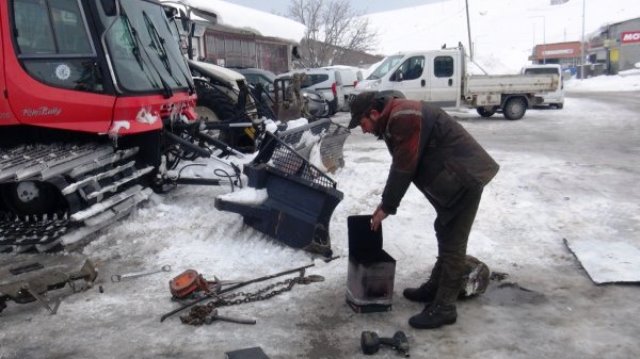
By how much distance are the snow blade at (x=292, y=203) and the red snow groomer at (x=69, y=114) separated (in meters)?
1.35

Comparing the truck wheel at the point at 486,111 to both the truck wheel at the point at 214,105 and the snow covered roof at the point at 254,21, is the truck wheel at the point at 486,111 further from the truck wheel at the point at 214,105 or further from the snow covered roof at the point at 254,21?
the truck wheel at the point at 214,105

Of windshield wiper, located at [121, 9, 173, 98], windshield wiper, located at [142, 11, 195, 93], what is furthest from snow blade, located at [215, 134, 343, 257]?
windshield wiper, located at [142, 11, 195, 93]

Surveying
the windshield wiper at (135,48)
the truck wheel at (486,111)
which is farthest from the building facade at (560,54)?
the windshield wiper at (135,48)

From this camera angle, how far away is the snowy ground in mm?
3682

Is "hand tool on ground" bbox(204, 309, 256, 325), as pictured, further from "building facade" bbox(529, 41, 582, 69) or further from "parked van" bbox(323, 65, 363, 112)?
"building facade" bbox(529, 41, 582, 69)

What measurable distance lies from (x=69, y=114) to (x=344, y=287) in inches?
131

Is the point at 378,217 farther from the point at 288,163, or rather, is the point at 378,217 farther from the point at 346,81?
the point at 346,81

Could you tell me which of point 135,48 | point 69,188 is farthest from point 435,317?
point 135,48

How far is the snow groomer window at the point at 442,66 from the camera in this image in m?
16.0

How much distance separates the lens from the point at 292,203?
16.9ft

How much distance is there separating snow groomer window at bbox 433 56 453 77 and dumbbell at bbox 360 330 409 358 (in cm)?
1335

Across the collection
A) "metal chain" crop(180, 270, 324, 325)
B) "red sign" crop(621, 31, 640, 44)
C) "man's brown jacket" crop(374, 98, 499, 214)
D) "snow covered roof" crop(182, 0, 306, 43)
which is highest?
"red sign" crop(621, 31, 640, 44)

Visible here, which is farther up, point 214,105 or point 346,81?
point 346,81

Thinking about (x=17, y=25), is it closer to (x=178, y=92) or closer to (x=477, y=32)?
(x=178, y=92)
